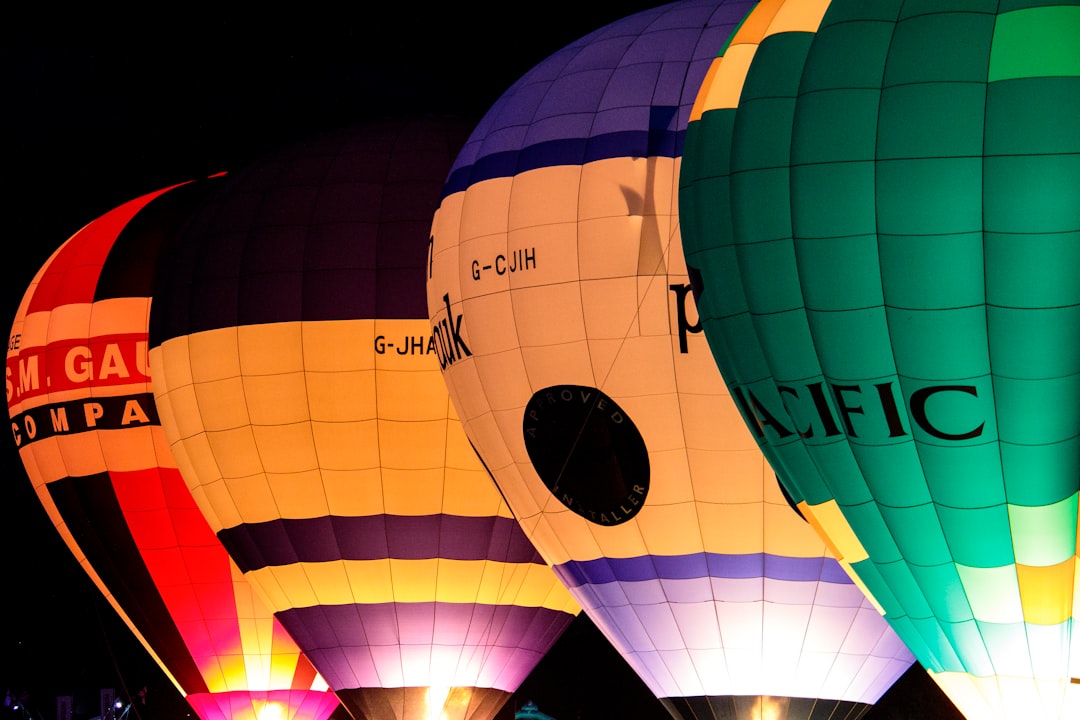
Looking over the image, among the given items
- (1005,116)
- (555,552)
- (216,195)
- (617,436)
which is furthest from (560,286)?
(216,195)

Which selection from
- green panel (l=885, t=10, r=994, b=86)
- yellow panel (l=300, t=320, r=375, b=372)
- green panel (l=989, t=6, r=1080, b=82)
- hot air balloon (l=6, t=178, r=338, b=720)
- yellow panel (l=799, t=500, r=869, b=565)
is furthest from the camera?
hot air balloon (l=6, t=178, r=338, b=720)

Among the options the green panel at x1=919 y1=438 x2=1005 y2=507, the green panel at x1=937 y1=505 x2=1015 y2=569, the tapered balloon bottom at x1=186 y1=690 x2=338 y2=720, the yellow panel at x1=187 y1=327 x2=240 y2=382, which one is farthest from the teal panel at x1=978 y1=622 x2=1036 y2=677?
the tapered balloon bottom at x1=186 y1=690 x2=338 y2=720

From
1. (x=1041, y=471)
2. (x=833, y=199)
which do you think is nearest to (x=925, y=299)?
(x=833, y=199)

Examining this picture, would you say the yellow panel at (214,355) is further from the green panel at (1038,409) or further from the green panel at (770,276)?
the green panel at (1038,409)

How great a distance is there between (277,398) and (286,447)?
0.24 m

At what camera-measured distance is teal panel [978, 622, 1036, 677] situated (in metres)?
5.30

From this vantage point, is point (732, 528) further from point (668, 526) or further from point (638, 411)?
point (638, 411)

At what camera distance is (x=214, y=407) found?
833 centimetres

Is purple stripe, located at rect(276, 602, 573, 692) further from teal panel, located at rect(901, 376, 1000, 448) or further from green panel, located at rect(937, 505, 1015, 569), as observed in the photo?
teal panel, located at rect(901, 376, 1000, 448)

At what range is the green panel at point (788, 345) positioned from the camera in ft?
17.5

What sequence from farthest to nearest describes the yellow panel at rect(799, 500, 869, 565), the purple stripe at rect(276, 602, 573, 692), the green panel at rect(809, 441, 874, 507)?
the purple stripe at rect(276, 602, 573, 692)
the yellow panel at rect(799, 500, 869, 565)
the green panel at rect(809, 441, 874, 507)

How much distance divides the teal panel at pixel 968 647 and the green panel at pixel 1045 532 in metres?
0.31

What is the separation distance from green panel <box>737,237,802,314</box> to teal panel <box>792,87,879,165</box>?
29cm

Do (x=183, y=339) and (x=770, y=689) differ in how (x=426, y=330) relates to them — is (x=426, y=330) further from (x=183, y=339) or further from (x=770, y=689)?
(x=770, y=689)
